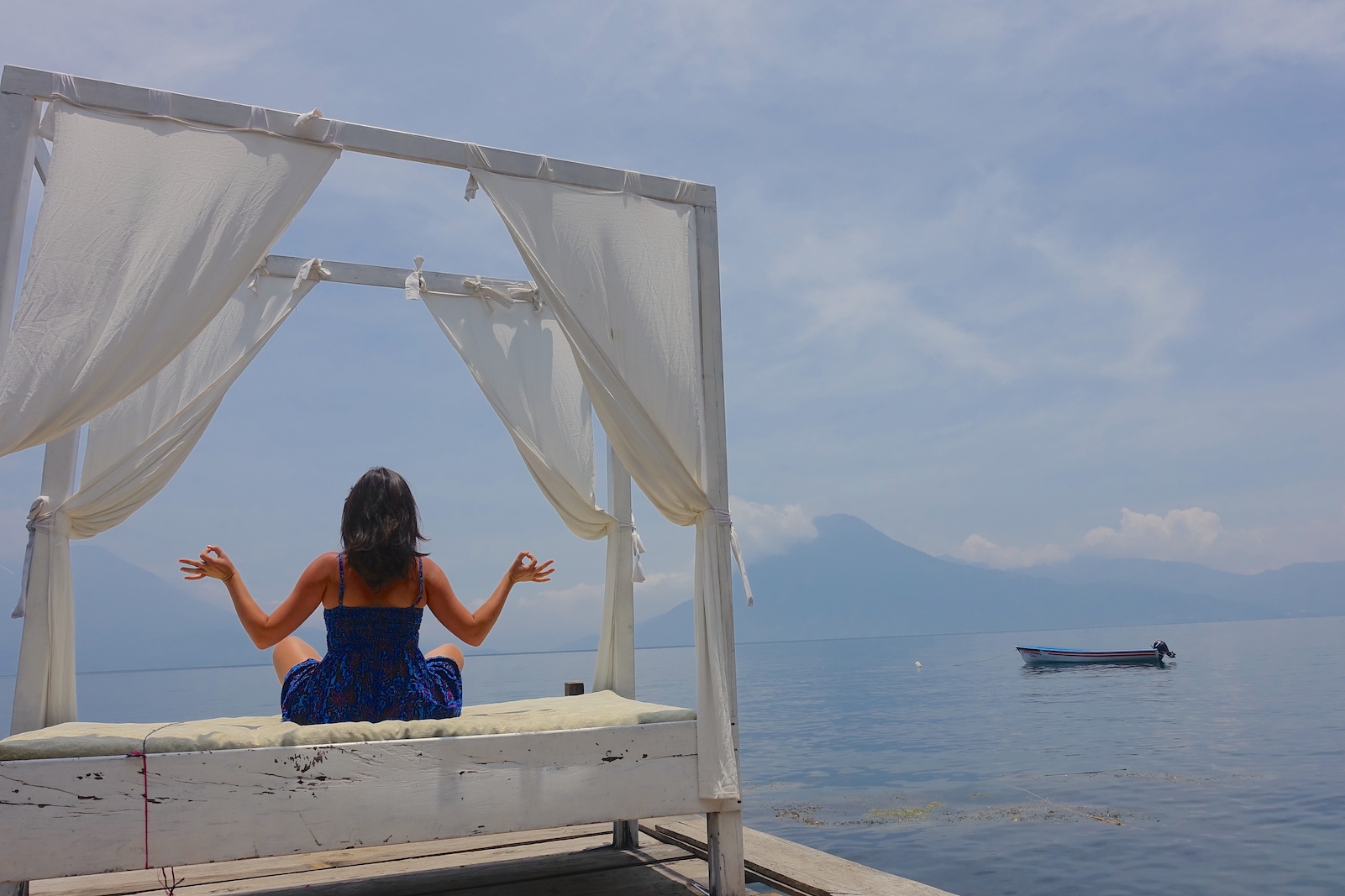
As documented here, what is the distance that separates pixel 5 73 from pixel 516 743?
8.49 ft

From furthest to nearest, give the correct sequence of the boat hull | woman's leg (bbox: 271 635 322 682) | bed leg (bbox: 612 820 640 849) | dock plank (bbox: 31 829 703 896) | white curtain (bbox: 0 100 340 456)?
the boat hull → bed leg (bbox: 612 820 640 849) → woman's leg (bbox: 271 635 322 682) → dock plank (bbox: 31 829 703 896) → white curtain (bbox: 0 100 340 456)

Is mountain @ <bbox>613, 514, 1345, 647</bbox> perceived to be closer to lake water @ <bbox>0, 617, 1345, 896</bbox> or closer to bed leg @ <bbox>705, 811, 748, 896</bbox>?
lake water @ <bbox>0, 617, 1345, 896</bbox>

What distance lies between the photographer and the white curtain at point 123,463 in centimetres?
330

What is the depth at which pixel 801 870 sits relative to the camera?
3.47 meters

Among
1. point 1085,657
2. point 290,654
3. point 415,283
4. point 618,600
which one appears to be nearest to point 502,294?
point 415,283

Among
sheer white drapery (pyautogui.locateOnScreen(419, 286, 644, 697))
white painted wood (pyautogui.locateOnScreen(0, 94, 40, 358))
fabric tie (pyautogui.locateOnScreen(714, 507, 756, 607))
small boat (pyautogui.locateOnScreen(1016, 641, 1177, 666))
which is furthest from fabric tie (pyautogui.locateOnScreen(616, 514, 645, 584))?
small boat (pyautogui.locateOnScreen(1016, 641, 1177, 666))

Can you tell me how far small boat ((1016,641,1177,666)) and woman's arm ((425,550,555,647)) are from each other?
31.8 metres

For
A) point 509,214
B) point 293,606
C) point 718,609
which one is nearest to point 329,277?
point 509,214

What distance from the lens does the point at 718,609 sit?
10.8 ft

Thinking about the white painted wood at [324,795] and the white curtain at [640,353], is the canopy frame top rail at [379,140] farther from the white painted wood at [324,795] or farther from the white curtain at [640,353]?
the white painted wood at [324,795]

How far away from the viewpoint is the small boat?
31344mm

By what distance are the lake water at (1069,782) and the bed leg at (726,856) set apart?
13.6 feet

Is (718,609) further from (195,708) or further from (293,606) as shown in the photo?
(195,708)

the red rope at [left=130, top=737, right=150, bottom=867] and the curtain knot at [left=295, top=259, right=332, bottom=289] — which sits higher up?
the curtain knot at [left=295, top=259, right=332, bottom=289]
